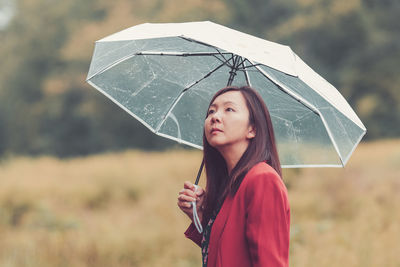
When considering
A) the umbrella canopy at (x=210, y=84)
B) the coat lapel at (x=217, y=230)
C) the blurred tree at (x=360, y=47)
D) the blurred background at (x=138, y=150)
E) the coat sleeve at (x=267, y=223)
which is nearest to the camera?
the coat sleeve at (x=267, y=223)

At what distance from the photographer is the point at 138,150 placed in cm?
2327

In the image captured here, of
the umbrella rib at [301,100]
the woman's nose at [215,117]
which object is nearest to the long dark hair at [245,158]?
the woman's nose at [215,117]

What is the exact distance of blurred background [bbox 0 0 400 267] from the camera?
5270 millimetres

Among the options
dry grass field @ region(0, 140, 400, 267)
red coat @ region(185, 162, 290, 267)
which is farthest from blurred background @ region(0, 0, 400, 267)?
red coat @ region(185, 162, 290, 267)

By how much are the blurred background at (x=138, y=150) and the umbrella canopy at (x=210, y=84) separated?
2.20 m

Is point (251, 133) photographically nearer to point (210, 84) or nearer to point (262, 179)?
point (262, 179)

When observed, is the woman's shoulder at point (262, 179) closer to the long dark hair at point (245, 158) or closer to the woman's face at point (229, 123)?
the long dark hair at point (245, 158)

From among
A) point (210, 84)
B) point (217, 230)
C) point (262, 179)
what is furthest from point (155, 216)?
point (262, 179)

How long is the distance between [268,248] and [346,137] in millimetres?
984

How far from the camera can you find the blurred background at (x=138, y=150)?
527cm

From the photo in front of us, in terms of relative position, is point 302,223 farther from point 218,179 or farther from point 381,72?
point 381,72

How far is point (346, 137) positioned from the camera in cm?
242

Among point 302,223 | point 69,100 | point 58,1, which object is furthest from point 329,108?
point 58,1

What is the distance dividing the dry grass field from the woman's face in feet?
9.17
